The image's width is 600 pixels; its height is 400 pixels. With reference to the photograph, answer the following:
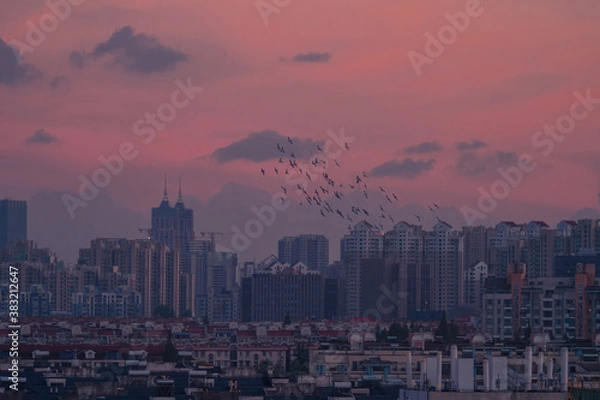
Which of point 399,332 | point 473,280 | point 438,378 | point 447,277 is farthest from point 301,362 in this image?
point 447,277

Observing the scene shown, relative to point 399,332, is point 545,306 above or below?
above

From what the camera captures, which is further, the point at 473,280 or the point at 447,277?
the point at 447,277

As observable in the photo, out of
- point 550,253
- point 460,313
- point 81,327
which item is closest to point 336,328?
point 81,327

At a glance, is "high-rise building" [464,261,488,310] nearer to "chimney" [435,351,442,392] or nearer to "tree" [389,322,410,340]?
"tree" [389,322,410,340]

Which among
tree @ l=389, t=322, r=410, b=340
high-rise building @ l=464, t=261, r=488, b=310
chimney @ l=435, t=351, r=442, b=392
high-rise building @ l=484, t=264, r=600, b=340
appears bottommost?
chimney @ l=435, t=351, r=442, b=392

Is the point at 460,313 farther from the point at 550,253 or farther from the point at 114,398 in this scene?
the point at 114,398

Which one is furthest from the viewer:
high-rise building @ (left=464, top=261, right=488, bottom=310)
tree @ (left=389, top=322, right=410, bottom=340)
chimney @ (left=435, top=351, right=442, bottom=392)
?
high-rise building @ (left=464, top=261, right=488, bottom=310)

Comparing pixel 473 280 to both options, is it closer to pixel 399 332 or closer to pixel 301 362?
pixel 399 332

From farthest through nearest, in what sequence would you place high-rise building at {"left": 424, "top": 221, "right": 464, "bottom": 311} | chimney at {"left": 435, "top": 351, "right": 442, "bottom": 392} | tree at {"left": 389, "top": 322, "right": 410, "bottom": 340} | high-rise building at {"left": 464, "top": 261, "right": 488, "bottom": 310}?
1. high-rise building at {"left": 424, "top": 221, "right": 464, "bottom": 311}
2. high-rise building at {"left": 464, "top": 261, "right": 488, "bottom": 310}
3. tree at {"left": 389, "top": 322, "right": 410, "bottom": 340}
4. chimney at {"left": 435, "top": 351, "right": 442, "bottom": 392}

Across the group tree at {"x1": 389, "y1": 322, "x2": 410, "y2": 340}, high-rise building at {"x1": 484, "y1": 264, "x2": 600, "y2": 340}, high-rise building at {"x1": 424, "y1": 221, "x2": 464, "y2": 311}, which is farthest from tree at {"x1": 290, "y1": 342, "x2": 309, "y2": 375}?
high-rise building at {"x1": 424, "y1": 221, "x2": 464, "y2": 311}

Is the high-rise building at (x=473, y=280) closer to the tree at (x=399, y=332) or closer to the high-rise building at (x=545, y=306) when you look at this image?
the high-rise building at (x=545, y=306)

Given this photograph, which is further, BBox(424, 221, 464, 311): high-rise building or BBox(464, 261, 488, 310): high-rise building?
BBox(424, 221, 464, 311): high-rise building
